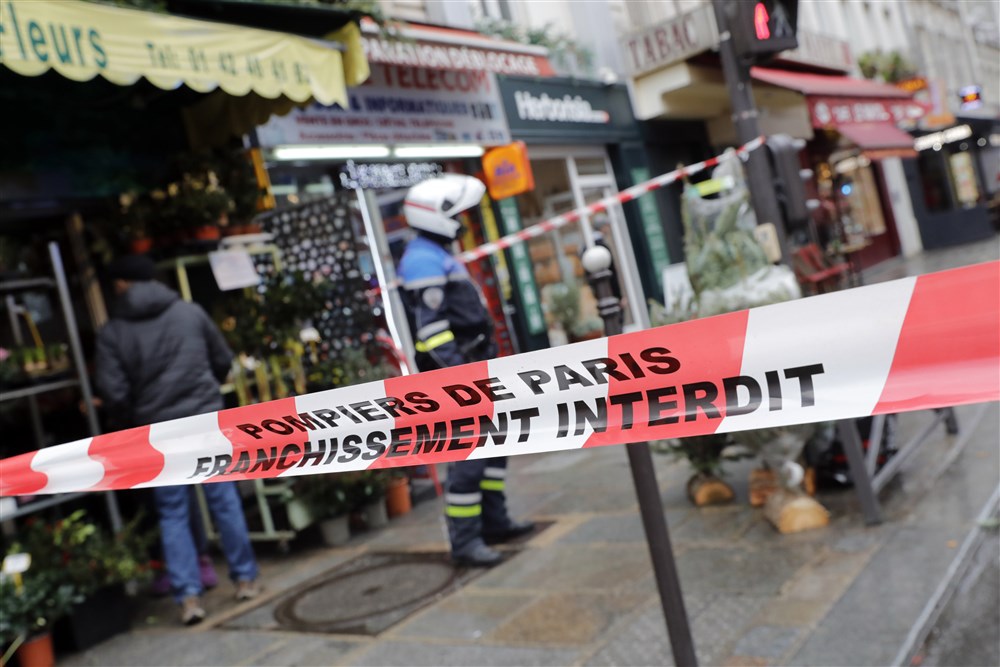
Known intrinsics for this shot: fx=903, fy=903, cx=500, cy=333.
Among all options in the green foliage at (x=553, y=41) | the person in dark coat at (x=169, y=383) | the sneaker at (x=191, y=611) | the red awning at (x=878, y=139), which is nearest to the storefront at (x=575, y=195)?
the green foliage at (x=553, y=41)

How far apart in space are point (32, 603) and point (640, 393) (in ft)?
11.7

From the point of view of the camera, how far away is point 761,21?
16.0ft

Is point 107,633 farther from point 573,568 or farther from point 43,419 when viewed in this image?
point 573,568

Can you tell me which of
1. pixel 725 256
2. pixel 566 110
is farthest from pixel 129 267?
pixel 566 110

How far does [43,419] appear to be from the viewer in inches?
224

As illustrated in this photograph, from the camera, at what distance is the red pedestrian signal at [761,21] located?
4.81m

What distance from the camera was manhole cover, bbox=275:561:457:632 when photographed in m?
4.49

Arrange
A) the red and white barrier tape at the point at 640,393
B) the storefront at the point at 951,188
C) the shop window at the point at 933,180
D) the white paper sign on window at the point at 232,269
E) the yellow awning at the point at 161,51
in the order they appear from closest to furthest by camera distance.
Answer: the red and white barrier tape at the point at 640,393
the yellow awning at the point at 161,51
the white paper sign on window at the point at 232,269
the storefront at the point at 951,188
the shop window at the point at 933,180

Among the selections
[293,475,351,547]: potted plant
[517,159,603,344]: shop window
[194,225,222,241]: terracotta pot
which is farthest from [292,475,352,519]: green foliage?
[517,159,603,344]: shop window

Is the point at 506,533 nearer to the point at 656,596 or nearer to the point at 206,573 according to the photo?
the point at 656,596

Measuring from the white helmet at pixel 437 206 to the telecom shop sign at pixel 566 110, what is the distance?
5992mm

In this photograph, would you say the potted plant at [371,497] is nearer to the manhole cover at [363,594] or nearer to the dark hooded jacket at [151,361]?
the manhole cover at [363,594]

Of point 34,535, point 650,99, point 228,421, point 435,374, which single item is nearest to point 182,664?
point 34,535

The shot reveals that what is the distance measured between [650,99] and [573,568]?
10545mm
